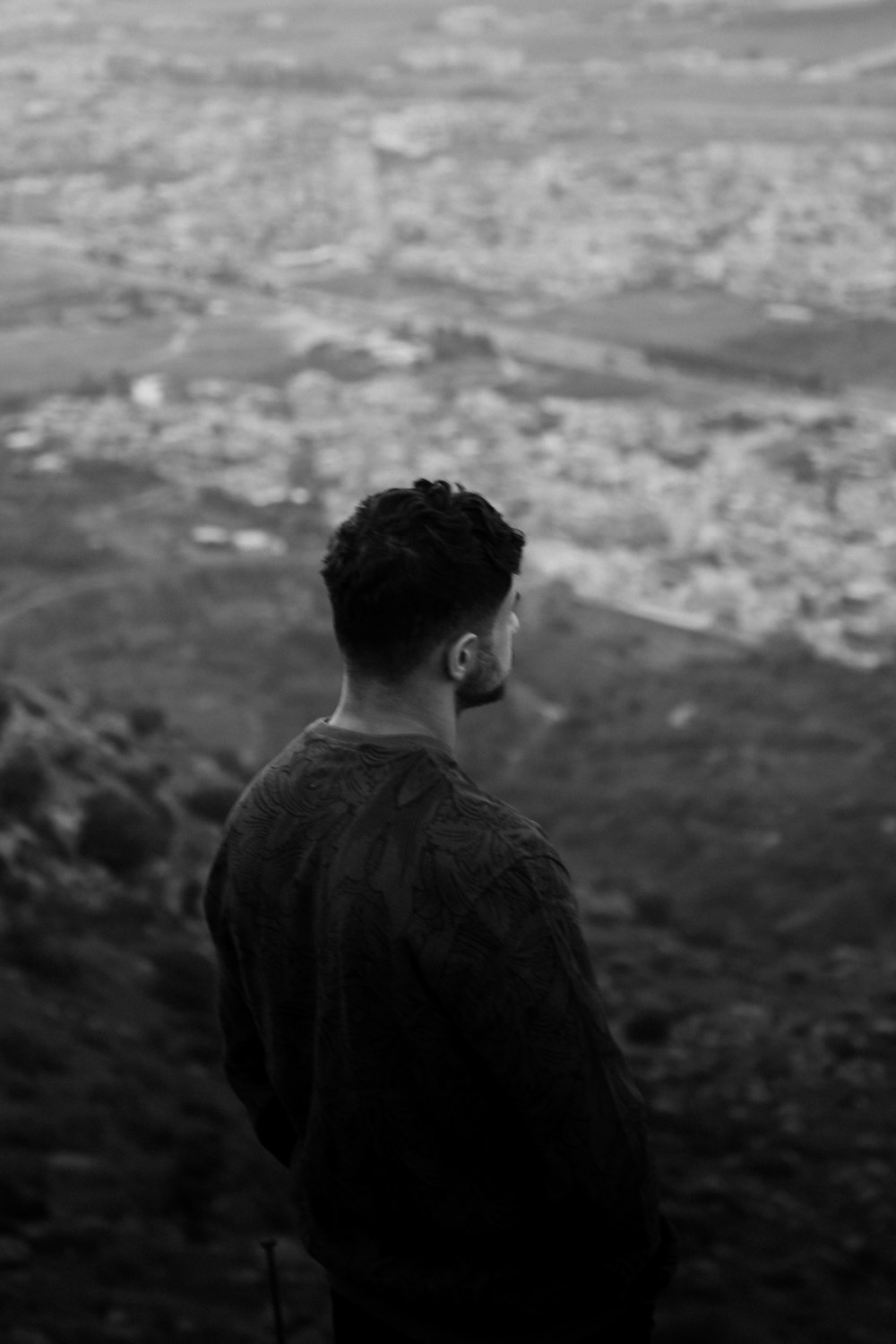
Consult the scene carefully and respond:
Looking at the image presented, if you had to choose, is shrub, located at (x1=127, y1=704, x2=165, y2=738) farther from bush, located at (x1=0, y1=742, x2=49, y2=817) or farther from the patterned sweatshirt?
the patterned sweatshirt

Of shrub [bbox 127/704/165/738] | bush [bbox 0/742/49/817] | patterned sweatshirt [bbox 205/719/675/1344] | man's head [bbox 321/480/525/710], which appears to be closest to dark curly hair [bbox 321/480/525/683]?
man's head [bbox 321/480/525/710]

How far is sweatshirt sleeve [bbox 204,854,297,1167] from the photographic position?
2.11 m

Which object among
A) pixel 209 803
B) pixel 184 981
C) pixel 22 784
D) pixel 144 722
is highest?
pixel 22 784

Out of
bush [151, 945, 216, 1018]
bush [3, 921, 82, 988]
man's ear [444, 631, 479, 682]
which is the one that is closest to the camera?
man's ear [444, 631, 479, 682]

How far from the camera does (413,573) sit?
1.85 m

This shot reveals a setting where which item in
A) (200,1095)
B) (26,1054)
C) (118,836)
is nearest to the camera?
(26,1054)

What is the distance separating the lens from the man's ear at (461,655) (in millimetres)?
1892

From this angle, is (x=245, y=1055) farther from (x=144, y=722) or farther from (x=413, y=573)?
(x=144, y=722)

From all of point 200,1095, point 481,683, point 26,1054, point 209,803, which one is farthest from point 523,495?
point 481,683

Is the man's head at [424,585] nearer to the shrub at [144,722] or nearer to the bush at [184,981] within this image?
the bush at [184,981]

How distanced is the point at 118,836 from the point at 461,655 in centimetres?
766

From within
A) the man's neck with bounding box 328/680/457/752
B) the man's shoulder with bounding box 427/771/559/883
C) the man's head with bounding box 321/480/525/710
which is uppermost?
the man's head with bounding box 321/480/525/710

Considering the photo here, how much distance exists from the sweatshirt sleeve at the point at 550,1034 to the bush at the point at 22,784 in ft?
25.3

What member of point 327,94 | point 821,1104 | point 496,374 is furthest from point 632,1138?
point 327,94
